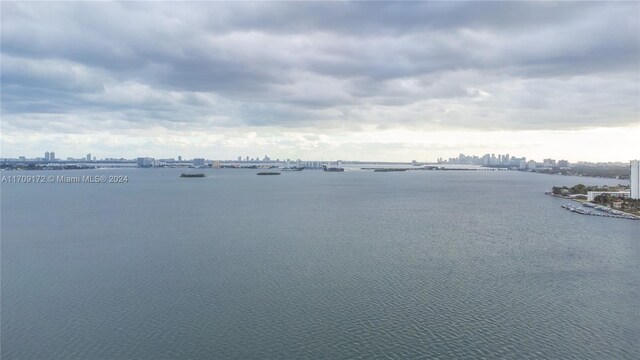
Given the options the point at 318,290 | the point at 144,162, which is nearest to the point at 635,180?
the point at 318,290

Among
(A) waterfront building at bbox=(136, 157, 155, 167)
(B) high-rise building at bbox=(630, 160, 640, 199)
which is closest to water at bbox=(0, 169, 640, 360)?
(B) high-rise building at bbox=(630, 160, 640, 199)

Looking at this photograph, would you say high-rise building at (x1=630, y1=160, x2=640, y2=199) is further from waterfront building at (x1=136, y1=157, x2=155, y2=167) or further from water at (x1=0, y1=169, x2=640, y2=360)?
waterfront building at (x1=136, y1=157, x2=155, y2=167)

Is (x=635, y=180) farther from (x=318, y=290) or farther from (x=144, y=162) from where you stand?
(x=144, y=162)

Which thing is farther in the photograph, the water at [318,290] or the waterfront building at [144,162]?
the waterfront building at [144,162]

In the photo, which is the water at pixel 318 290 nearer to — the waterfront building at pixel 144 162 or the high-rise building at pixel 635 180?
the high-rise building at pixel 635 180

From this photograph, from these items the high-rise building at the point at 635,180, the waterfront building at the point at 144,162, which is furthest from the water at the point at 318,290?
the waterfront building at the point at 144,162
